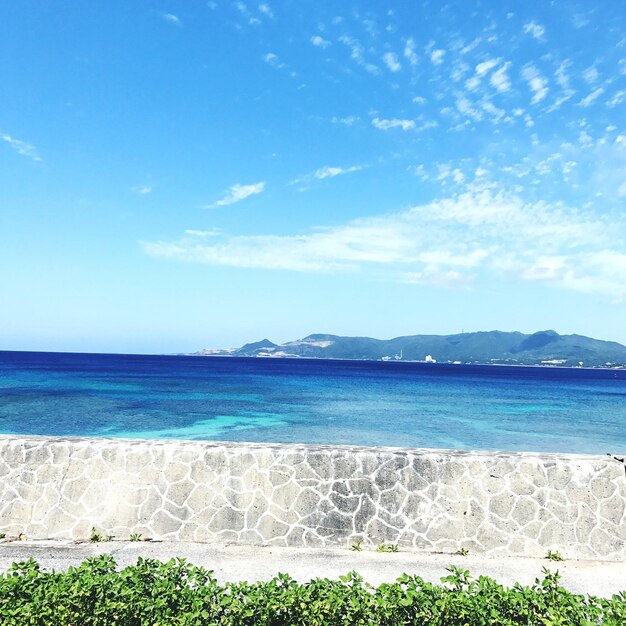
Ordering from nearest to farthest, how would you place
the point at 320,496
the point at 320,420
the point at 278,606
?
the point at 278,606
the point at 320,496
the point at 320,420

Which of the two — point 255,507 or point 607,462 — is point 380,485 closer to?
point 255,507

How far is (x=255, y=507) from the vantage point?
7.49m

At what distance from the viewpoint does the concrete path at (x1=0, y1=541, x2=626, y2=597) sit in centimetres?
620

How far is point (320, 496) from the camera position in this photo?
752cm

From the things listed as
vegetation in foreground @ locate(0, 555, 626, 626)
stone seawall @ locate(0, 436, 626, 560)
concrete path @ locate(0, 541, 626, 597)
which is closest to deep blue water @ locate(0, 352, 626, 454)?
stone seawall @ locate(0, 436, 626, 560)

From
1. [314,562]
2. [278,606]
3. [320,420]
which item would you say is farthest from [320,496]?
[320,420]

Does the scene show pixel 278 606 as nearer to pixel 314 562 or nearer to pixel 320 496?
pixel 314 562

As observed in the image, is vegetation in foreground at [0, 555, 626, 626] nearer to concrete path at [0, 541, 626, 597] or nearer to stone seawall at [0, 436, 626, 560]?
concrete path at [0, 541, 626, 597]

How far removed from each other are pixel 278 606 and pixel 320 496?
3472 mm

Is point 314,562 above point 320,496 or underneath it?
underneath

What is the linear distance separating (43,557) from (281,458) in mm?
3579

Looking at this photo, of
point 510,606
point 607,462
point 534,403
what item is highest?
point 607,462

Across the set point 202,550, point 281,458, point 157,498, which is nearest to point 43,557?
point 157,498

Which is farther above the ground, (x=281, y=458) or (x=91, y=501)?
(x=281, y=458)
